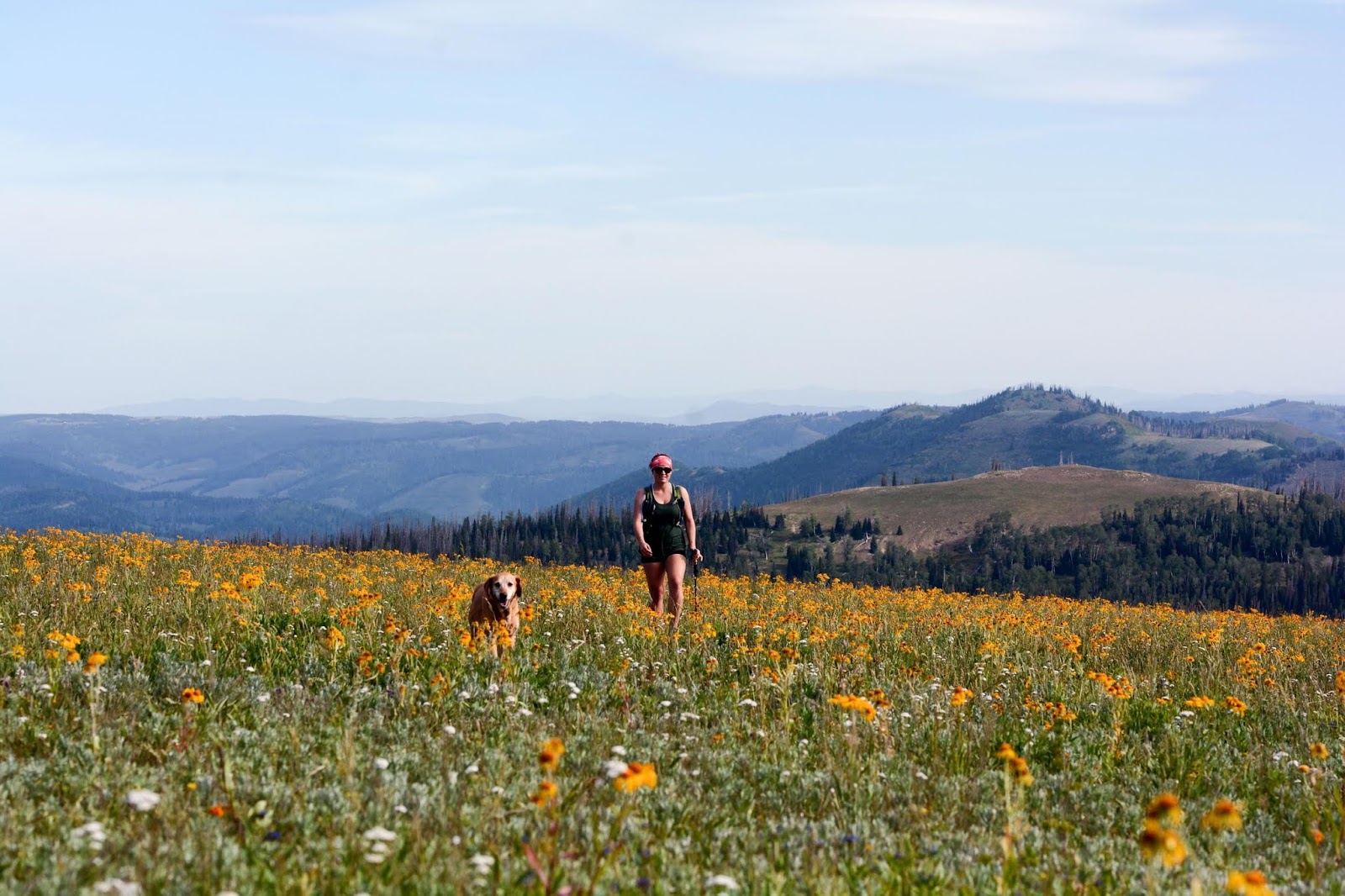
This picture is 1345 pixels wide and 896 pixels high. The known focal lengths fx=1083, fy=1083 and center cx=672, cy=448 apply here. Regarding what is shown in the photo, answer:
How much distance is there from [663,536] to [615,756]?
776cm

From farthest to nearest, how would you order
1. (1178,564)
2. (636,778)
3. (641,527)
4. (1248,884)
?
(1178,564)
(641,527)
(636,778)
(1248,884)

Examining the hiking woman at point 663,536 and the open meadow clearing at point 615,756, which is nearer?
the open meadow clearing at point 615,756

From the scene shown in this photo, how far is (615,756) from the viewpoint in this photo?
22.7 ft

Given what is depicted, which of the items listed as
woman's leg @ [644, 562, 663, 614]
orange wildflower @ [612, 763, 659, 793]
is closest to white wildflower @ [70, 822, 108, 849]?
orange wildflower @ [612, 763, 659, 793]

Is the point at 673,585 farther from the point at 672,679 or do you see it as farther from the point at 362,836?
the point at 362,836

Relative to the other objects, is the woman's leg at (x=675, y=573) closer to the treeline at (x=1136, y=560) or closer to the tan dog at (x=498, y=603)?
the tan dog at (x=498, y=603)

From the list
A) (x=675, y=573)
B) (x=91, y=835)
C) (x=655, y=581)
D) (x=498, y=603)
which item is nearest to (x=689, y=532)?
(x=675, y=573)

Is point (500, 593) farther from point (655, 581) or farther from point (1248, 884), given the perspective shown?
point (1248, 884)

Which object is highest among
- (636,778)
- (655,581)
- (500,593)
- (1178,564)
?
(636,778)

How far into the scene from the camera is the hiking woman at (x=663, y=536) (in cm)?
1461

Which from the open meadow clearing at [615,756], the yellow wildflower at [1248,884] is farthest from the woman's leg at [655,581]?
the yellow wildflower at [1248,884]

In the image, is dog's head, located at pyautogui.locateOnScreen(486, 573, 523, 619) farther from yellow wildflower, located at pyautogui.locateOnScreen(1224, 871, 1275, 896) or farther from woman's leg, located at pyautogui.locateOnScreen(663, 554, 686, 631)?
yellow wildflower, located at pyautogui.locateOnScreen(1224, 871, 1275, 896)

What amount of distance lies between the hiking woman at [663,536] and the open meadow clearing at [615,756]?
58.9 inches

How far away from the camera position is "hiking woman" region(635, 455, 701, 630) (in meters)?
14.6
